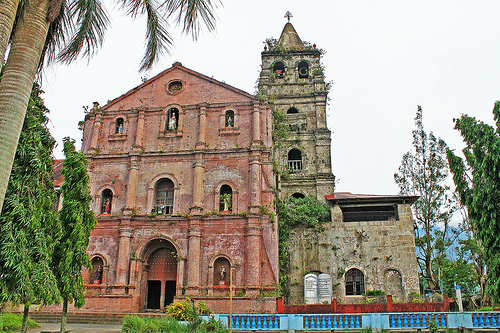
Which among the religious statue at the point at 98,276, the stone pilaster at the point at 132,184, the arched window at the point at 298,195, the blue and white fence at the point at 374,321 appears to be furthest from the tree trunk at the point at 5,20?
the arched window at the point at 298,195

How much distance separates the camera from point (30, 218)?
28.6 feet

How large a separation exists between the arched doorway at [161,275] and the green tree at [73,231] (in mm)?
7608

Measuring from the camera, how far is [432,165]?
1112 inches

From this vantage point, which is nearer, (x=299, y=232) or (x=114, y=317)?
(x=114, y=317)

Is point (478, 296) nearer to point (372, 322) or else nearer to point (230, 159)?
point (372, 322)

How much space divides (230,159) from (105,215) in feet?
23.9

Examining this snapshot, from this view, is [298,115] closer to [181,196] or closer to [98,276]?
[181,196]

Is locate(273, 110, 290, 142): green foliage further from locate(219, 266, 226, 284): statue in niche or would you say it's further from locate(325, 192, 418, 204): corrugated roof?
→ locate(219, 266, 226, 284): statue in niche

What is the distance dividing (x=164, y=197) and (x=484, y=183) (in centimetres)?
1526

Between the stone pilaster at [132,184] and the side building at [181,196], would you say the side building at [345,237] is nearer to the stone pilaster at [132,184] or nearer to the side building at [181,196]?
the side building at [181,196]

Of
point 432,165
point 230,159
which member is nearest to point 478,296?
point 432,165

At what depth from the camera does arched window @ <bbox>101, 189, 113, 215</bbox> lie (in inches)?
874

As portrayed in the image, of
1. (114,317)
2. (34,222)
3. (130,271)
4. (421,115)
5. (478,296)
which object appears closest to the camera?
(34,222)

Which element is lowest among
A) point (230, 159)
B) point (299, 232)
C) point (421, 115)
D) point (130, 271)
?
point (130, 271)
